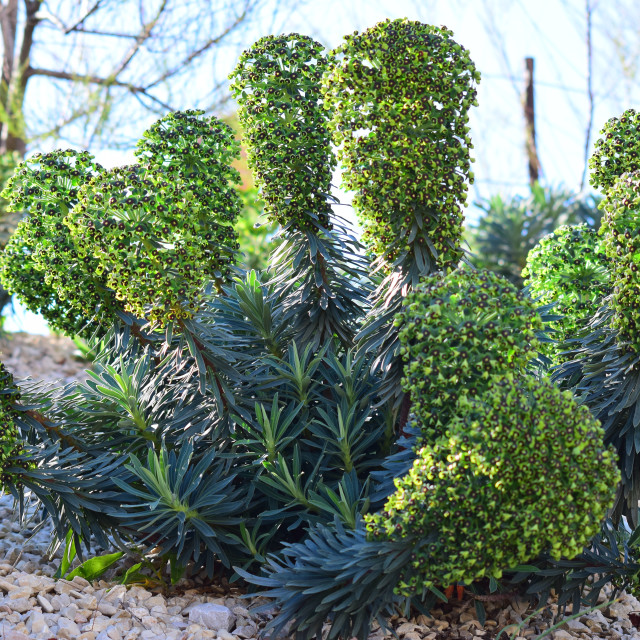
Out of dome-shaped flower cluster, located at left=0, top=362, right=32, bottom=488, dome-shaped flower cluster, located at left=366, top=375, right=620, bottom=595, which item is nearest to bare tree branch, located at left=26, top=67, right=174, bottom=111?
dome-shaped flower cluster, located at left=0, top=362, right=32, bottom=488

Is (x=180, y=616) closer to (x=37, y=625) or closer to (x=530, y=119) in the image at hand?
(x=37, y=625)

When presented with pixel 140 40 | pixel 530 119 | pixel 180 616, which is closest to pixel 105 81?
pixel 140 40

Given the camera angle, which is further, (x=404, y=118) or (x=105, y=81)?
(x=105, y=81)

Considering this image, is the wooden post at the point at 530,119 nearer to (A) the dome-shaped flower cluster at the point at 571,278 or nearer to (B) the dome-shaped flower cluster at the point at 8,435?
(A) the dome-shaped flower cluster at the point at 571,278

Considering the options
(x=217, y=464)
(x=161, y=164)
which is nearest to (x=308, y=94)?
(x=161, y=164)

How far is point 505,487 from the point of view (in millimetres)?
2266

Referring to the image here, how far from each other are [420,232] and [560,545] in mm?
1310

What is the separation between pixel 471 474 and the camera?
7.60 ft

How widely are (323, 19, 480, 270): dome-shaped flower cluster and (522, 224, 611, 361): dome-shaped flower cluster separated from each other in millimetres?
782

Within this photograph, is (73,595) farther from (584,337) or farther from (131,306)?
(584,337)

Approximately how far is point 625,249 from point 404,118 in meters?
0.96

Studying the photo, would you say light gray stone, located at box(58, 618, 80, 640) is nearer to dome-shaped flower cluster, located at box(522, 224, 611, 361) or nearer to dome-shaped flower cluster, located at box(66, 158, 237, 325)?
dome-shaped flower cluster, located at box(66, 158, 237, 325)

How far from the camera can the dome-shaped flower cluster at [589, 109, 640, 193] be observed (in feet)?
10.6

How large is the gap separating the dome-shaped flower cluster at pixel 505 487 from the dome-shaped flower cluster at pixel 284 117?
1.40 meters
